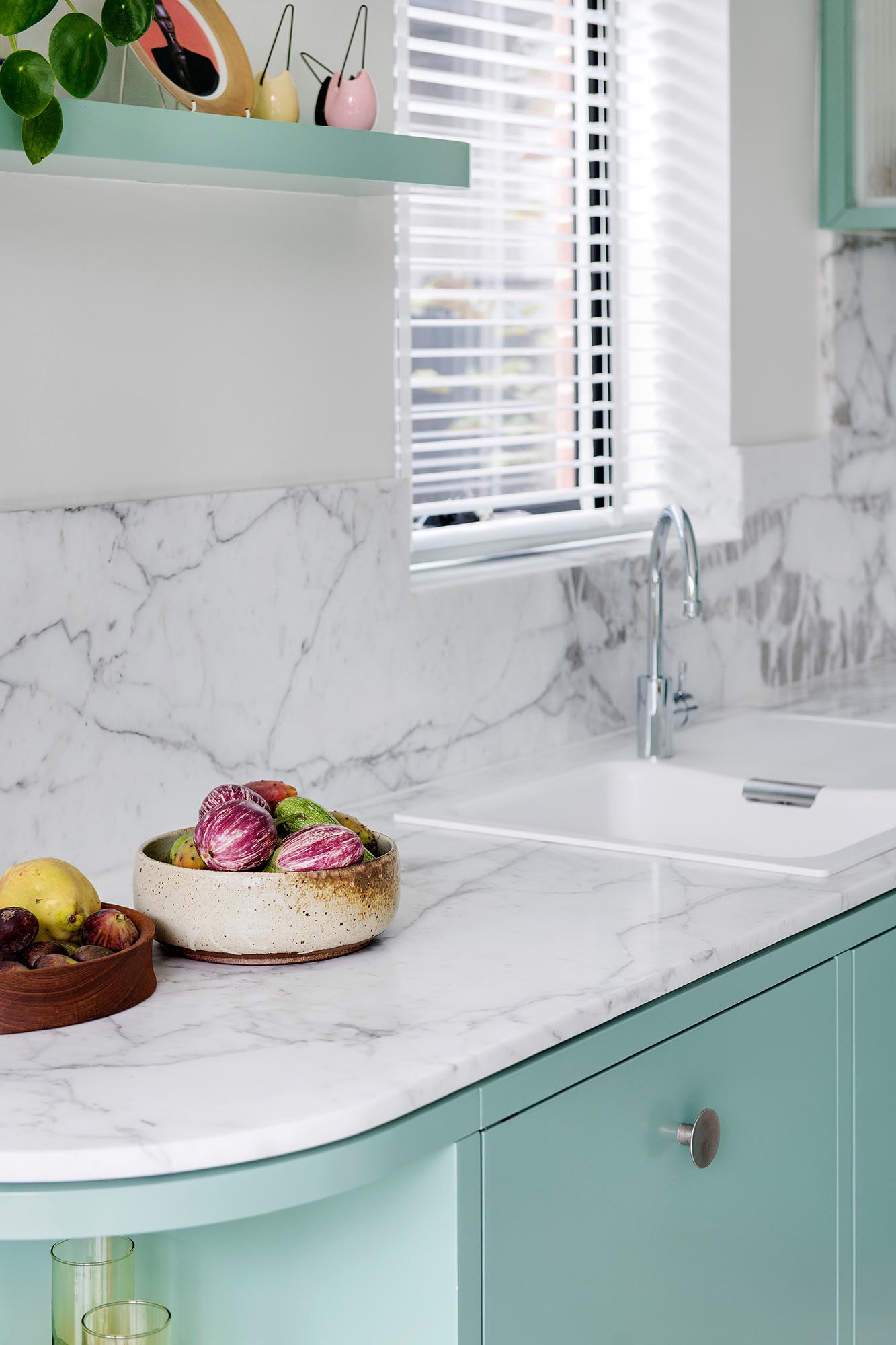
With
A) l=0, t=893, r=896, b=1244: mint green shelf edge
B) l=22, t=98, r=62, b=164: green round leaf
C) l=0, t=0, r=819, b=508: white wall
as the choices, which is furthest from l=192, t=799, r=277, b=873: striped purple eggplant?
l=22, t=98, r=62, b=164: green round leaf

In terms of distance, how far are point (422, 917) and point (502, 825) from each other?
1.08 ft

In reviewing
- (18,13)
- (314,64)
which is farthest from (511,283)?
(18,13)

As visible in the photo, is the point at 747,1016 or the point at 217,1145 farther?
the point at 747,1016

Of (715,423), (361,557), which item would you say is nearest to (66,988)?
(361,557)

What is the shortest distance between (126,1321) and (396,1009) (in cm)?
31

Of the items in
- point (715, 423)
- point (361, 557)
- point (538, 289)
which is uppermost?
point (538, 289)

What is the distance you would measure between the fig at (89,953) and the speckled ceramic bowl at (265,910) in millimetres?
113

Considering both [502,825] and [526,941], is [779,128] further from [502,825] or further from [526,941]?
[526,941]

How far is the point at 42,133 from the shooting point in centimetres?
139

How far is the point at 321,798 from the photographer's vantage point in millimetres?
2012

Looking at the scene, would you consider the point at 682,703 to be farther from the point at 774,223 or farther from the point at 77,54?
the point at 77,54

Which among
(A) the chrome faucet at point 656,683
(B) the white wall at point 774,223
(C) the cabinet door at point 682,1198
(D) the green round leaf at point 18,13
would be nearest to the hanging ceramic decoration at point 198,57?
(D) the green round leaf at point 18,13

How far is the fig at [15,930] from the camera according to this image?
129 centimetres

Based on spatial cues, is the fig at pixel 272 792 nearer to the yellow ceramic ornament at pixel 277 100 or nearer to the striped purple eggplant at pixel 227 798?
the striped purple eggplant at pixel 227 798
